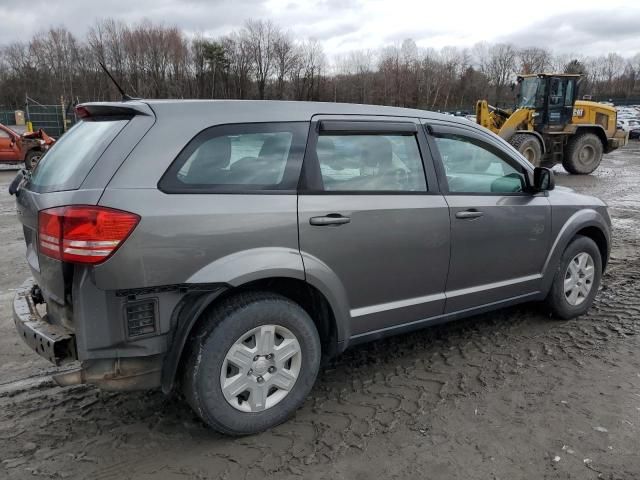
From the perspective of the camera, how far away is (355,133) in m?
3.23

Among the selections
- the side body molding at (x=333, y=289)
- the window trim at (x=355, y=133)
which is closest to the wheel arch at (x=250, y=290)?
the side body molding at (x=333, y=289)

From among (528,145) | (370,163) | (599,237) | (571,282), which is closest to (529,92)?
(528,145)

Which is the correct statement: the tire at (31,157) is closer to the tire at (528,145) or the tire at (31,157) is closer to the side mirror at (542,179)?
the tire at (528,145)

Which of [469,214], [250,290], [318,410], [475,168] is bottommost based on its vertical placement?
[318,410]

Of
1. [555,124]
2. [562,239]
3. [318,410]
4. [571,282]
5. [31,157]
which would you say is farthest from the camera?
[31,157]

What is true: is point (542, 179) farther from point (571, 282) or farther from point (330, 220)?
Answer: point (330, 220)

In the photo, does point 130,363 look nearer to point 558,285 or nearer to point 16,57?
point 558,285

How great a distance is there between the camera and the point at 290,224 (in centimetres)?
280

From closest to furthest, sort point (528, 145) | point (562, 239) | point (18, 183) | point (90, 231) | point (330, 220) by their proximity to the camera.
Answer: point (90, 231), point (330, 220), point (18, 183), point (562, 239), point (528, 145)

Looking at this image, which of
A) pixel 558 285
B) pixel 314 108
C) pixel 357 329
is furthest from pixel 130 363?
pixel 558 285

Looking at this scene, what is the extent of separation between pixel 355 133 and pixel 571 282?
2498 mm

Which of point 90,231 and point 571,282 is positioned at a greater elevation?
point 90,231

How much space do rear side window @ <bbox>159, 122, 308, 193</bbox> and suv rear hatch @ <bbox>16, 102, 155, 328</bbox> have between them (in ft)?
0.87

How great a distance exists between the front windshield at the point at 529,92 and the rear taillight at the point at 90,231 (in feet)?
→ 52.5
